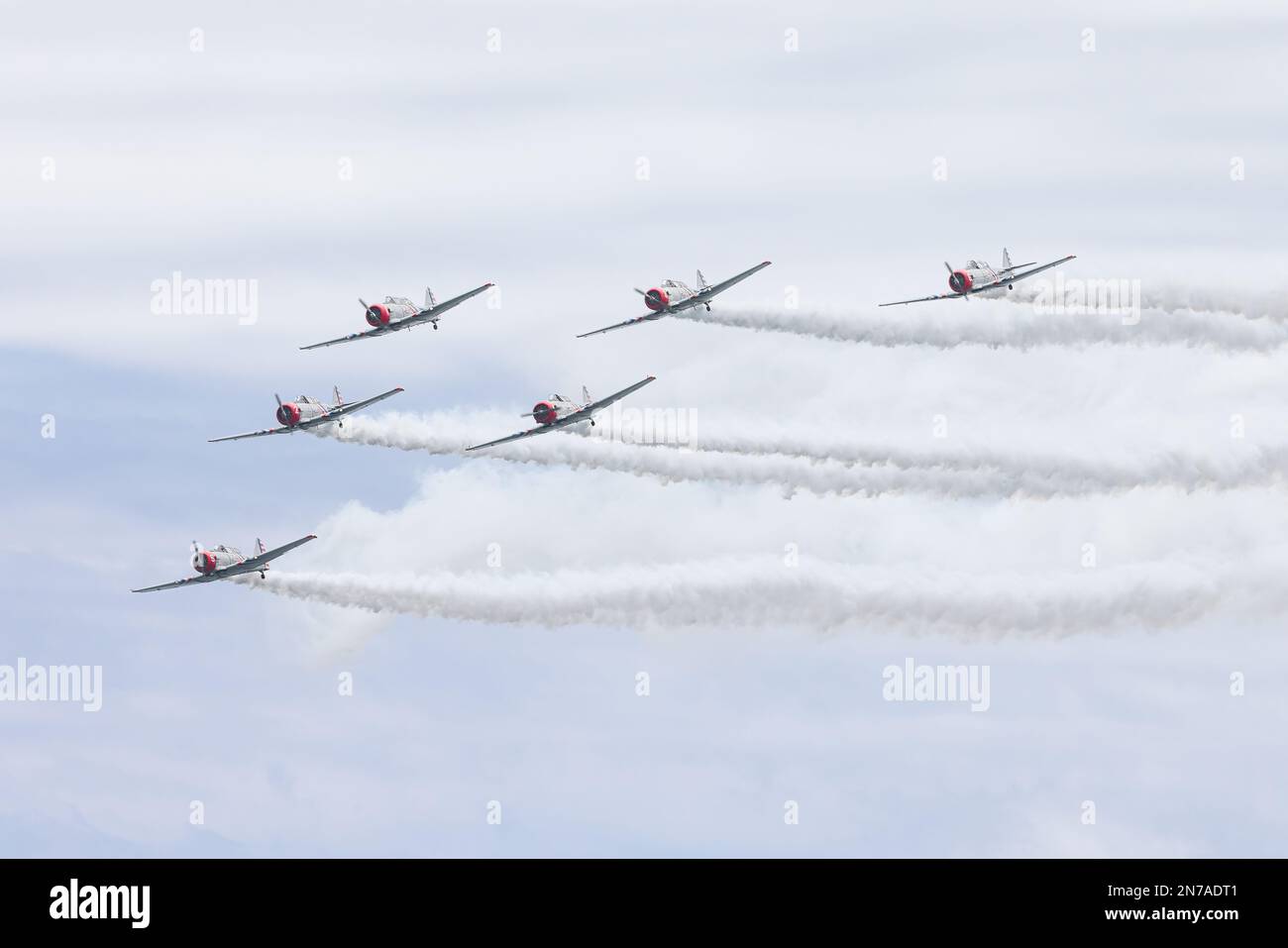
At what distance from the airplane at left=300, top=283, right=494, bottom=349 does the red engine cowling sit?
32.2 feet

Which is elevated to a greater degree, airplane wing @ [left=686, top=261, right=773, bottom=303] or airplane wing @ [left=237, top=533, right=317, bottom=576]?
airplane wing @ [left=686, top=261, right=773, bottom=303]

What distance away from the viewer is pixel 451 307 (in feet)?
595

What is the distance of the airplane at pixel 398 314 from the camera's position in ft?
593

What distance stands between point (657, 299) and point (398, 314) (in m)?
14.0

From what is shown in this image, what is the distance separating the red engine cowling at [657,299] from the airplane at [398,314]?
9.81 meters

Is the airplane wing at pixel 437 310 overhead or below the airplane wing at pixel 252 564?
overhead

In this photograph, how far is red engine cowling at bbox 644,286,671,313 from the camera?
589ft

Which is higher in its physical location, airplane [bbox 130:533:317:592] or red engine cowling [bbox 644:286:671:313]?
red engine cowling [bbox 644:286:671:313]

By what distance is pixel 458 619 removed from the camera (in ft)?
607

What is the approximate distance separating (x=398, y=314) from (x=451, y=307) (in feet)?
9.32

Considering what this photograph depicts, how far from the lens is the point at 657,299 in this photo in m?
180

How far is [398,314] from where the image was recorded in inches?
7136

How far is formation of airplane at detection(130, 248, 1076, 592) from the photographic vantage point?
7077 inches
